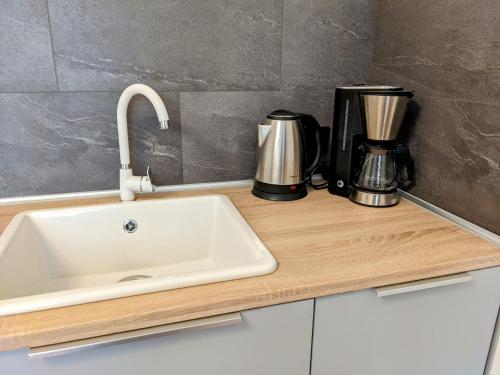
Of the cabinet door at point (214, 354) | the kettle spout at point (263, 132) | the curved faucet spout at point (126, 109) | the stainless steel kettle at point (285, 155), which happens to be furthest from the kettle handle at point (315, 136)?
the cabinet door at point (214, 354)

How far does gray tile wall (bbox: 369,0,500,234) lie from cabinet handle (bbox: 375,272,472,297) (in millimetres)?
A: 202

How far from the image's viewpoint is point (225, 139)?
126cm

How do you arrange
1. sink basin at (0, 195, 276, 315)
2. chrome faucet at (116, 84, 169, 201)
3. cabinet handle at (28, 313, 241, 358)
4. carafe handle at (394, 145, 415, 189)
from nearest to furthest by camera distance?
1. cabinet handle at (28, 313, 241, 358)
2. sink basin at (0, 195, 276, 315)
3. chrome faucet at (116, 84, 169, 201)
4. carafe handle at (394, 145, 415, 189)

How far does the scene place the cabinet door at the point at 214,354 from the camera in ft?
2.07

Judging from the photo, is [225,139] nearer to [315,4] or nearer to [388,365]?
[315,4]

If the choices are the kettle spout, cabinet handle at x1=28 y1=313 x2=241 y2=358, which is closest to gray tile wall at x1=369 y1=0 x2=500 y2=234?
the kettle spout

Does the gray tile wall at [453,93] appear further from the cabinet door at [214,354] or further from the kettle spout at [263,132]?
the cabinet door at [214,354]

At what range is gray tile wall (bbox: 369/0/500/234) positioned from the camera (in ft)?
3.05

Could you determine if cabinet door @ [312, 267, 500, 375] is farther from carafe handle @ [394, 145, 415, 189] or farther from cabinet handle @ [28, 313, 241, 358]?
carafe handle @ [394, 145, 415, 189]

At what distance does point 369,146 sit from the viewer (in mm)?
1119

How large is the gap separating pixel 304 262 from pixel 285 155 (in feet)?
1.33

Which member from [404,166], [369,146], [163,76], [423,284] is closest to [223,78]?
[163,76]

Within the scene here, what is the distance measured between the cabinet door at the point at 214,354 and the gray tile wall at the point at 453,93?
57cm

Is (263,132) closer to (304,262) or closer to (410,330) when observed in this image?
(304,262)
